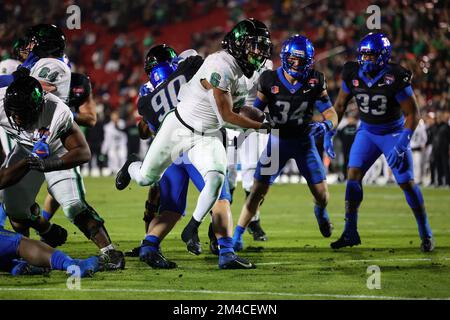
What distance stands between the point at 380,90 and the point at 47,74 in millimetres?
3083

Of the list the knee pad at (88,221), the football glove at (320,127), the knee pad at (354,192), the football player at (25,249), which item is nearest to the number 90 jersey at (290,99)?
the football glove at (320,127)

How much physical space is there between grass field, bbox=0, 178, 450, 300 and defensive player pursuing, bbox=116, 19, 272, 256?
0.70 meters

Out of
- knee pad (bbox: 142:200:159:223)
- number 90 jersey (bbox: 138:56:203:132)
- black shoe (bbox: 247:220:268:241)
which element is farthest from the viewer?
black shoe (bbox: 247:220:268:241)

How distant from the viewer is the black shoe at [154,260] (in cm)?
705

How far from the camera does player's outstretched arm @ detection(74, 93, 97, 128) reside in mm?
8198

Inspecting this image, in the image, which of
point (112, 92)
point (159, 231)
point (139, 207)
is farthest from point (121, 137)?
point (159, 231)

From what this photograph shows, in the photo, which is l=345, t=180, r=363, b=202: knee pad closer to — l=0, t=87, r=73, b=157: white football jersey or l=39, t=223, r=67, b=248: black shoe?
l=39, t=223, r=67, b=248: black shoe

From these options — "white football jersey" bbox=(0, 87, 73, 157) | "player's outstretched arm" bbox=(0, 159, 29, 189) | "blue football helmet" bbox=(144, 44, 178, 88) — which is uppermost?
"blue football helmet" bbox=(144, 44, 178, 88)

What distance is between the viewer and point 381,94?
843 cm

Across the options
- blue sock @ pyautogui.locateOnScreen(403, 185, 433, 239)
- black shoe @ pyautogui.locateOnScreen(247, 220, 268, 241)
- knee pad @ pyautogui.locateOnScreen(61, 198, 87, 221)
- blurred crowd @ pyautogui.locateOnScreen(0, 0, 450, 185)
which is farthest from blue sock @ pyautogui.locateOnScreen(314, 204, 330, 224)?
blurred crowd @ pyautogui.locateOnScreen(0, 0, 450, 185)

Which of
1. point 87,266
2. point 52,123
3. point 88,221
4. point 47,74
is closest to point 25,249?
point 87,266

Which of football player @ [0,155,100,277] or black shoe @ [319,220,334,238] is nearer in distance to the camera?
football player @ [0,155,100,277]

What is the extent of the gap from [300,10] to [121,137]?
20.8ft

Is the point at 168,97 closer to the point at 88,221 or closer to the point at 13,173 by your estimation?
the point at 88,221
